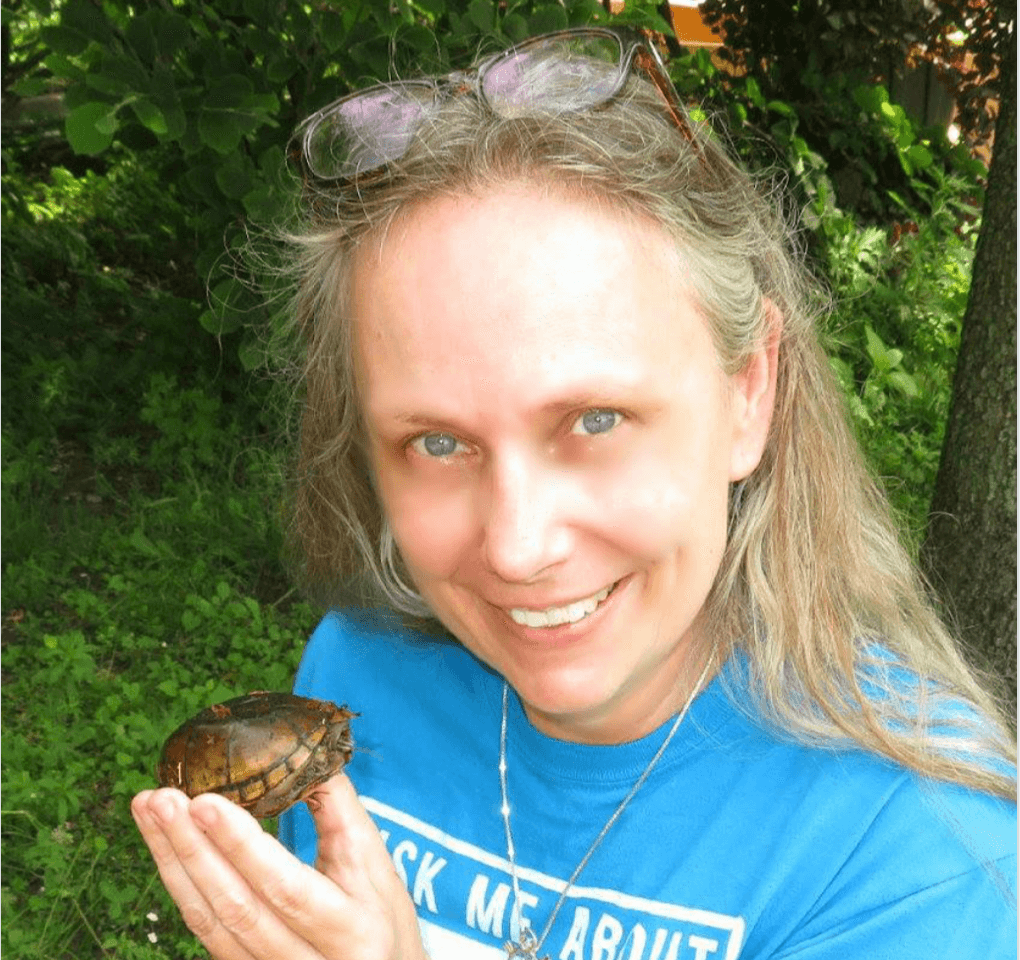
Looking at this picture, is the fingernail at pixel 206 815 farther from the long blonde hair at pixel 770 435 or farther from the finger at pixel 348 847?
the long blonde hair at pixel 770 435

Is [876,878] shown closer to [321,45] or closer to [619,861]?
[619,861]

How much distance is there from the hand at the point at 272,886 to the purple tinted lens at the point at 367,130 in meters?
0.85

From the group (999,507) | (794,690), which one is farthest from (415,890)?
(999,507)

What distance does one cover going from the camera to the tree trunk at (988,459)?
3.43 metres

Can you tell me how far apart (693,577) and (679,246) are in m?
0.41

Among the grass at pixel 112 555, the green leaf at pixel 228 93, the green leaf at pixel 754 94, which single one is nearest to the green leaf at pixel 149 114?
the green leaf at pixel 228 93

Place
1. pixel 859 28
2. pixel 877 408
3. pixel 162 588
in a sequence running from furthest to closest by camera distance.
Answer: pixel 859 28, pixel 877 408, pixel 162 588

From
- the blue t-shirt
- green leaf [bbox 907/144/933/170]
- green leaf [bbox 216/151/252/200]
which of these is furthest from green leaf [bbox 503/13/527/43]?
green leaf [bbox 907/144/933/170]

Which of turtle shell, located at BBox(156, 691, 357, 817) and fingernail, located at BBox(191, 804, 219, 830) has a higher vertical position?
fingernail, located at BBox(191, 804, 219, 830)

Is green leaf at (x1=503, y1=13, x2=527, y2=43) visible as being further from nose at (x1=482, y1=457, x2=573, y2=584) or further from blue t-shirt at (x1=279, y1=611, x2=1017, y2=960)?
nose at (x1=482, y1=457, x2=573, y2=584)

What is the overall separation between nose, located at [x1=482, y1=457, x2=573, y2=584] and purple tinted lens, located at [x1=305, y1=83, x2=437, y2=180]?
48cm

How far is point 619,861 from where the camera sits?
5.65 feet

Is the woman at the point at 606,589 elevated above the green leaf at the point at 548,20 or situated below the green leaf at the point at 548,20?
below

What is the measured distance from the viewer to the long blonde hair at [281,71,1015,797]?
163 centimetres
